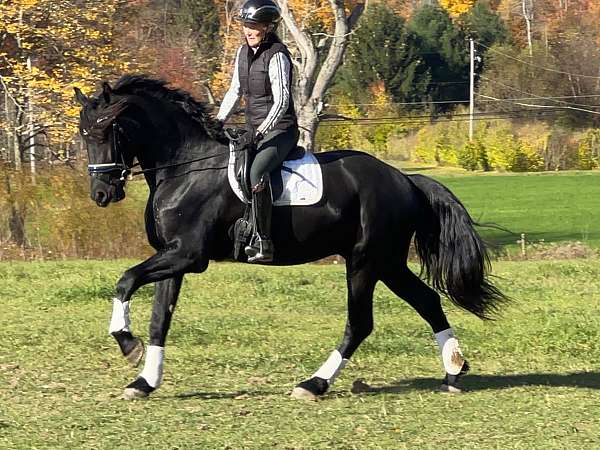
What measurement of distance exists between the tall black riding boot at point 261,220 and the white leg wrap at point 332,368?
3.25ft

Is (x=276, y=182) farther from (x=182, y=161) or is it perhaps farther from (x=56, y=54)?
(x=56, y=54)

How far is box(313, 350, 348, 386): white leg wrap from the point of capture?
27.6 ft

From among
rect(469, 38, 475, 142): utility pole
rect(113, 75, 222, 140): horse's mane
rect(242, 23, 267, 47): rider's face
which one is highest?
rect(242, 23, 267, 47): rider's face

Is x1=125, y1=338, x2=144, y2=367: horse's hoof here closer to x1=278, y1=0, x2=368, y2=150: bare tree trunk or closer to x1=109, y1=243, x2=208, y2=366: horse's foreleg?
x1=109, y1=243, x2=208, y2=366: horse's foreleg

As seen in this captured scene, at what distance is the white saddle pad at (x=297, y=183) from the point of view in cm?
830

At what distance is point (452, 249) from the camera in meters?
8.98

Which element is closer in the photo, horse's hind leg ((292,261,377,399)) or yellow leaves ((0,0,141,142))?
horse's hind leg ((292,261,377,399))

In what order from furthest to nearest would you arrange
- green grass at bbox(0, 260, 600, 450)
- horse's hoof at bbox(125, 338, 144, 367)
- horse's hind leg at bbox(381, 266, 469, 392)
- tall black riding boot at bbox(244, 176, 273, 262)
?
horse's hind leg at bbox(381, 266, 469, 392)
tall black riding boot at bbox(244, 176, 273, 262)
horse's hoof at bbox(125, 338, 144, 367)
green grass at bbox(0, 260, 600, 450)

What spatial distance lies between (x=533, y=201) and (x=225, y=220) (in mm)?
37222

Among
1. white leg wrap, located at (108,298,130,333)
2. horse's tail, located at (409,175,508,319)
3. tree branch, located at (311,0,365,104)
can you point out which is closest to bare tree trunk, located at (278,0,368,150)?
→ tree branch, located at (311,0,365,104)

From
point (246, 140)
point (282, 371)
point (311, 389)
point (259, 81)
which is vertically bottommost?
point (282, 371)

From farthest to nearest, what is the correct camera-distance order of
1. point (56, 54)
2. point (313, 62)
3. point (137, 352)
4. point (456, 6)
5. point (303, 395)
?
point (456, 6) → point (313, 62) → point (56, 54) → point (303, 395) → point (137, 352)

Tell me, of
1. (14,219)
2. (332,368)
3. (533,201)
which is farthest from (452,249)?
(533,201)

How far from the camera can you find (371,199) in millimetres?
8539
